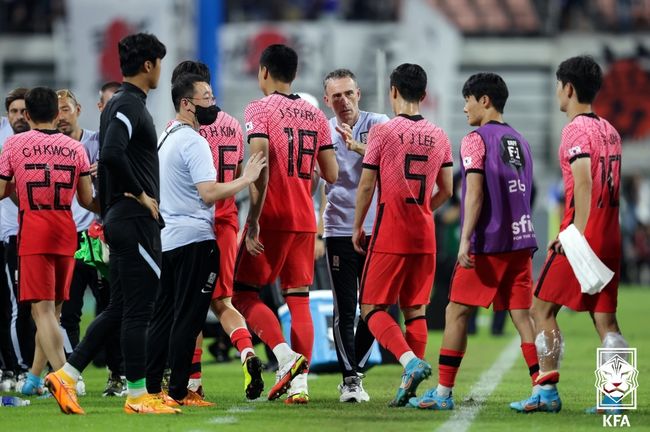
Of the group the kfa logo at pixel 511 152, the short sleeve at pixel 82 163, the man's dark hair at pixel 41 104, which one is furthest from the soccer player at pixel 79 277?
the kfa logo at pixel 511 152

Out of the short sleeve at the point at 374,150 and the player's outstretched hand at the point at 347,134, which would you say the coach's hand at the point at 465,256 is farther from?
the player's outstretched hand at the point at 347,134

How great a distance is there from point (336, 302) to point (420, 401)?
1353 millimetres

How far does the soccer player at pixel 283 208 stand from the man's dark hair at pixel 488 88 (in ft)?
3.82

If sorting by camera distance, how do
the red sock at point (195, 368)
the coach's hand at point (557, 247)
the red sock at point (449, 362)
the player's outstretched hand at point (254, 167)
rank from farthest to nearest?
the red sock at point (195, 368)
the red sock at point (449, 362)
the player's outstretched hand at point (254, 167)
the coach's hand at point (557, 247)

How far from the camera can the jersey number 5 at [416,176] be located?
9430mm

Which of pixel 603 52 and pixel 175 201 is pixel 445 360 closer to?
pixel 175 201

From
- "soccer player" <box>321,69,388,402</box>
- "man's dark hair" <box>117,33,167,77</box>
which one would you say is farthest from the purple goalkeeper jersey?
"man's dark hair" <box>117,33,167,77</box>

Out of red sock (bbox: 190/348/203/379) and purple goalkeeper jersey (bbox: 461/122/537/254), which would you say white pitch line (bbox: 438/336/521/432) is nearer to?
purple goalkeeper jersey (bbox: 461/122/537/254)

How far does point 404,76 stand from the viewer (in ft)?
31.1

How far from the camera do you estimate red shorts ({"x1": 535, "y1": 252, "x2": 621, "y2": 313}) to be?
350 inches

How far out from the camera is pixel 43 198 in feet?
33.2

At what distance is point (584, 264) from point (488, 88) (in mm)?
1316

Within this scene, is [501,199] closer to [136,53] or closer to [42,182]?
[136,53]

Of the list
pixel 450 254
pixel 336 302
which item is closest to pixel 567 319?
pixel 450 254
